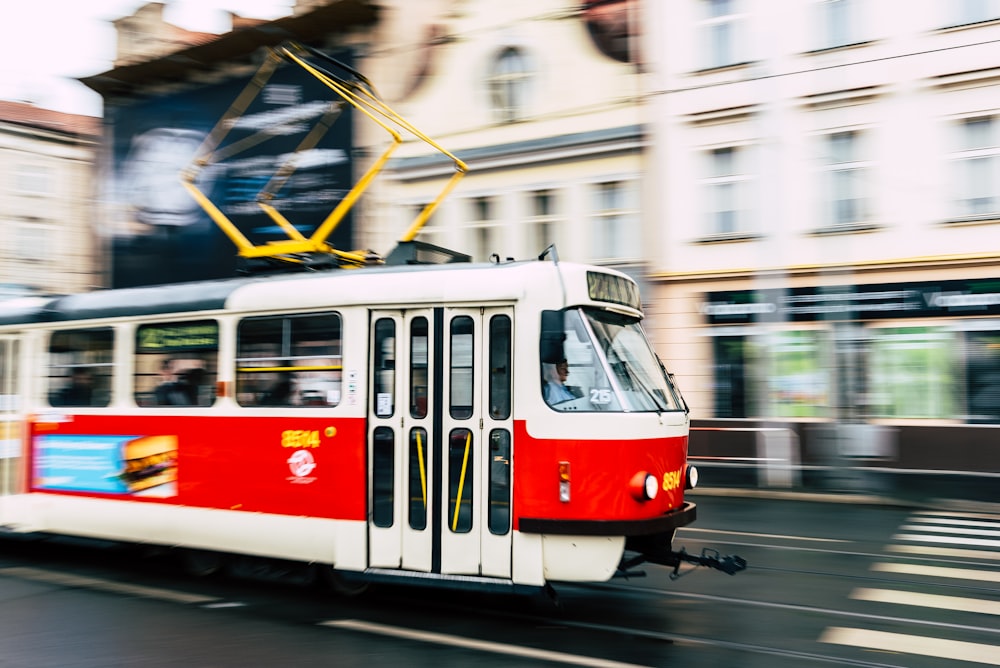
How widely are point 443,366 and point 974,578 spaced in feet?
16.9

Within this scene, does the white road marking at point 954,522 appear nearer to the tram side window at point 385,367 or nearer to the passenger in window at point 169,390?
the tram side window at point 385,367

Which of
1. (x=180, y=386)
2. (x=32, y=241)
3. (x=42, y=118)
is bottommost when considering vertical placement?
(x=180, y=386)

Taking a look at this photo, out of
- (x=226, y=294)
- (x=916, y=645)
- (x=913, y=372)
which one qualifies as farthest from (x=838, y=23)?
(x=916, y=645)

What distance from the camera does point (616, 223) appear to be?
21516 millimetres

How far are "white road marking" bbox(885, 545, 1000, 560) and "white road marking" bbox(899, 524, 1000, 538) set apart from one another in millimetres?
1423

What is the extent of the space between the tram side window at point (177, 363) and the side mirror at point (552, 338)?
10.4 ft

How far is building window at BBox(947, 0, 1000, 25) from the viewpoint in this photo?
58.2 ft

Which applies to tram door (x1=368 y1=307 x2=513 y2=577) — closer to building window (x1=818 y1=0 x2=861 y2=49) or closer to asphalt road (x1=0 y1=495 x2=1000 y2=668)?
asphalt road (x1=0 y1=495 x2=1000 y2=668)

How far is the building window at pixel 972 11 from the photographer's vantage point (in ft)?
58.2

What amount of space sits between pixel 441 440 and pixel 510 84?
17011mm

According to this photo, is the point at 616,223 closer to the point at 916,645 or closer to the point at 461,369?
the point at 461,369

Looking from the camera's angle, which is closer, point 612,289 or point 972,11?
point 612,289

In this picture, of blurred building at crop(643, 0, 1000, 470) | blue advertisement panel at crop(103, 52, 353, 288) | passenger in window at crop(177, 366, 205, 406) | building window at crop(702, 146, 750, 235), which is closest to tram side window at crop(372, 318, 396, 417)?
passenger in window at crop(177, 366, 205, 406)

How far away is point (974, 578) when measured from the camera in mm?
8672
